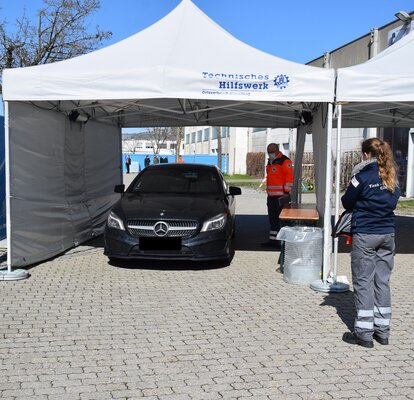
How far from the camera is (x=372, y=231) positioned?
181 inches

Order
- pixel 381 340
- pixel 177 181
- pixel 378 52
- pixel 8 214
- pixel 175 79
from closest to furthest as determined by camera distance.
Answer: pixel 381 340, pixel 175 79, pixel 8 214, pixel 177 181, pixel 378 52

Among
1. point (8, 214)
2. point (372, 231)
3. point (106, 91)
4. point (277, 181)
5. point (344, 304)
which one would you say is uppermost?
point (106, 91)

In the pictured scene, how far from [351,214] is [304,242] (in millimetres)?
2272

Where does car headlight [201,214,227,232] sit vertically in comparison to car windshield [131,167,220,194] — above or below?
below

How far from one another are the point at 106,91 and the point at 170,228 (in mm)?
2036

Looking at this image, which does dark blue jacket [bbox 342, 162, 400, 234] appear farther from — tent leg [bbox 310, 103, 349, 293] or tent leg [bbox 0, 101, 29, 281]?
tent leg [bbox 0, 101, 29, 281]

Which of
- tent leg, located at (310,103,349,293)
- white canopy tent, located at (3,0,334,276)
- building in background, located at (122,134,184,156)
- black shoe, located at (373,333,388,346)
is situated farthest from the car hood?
building in background, located at (122,134,184,156)

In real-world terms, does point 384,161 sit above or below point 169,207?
above

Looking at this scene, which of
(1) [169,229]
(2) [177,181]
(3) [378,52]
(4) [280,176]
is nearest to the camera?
(1) [169,229]

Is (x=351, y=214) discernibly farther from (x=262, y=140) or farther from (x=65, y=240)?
(x=262, y=140)

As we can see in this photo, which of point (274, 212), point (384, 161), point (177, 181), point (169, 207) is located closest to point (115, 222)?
point (169, 207)

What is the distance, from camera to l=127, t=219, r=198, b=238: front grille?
7367 millimetres

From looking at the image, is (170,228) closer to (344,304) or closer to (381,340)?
(344,304)

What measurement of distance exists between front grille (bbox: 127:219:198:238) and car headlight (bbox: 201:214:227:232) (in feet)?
0.49
